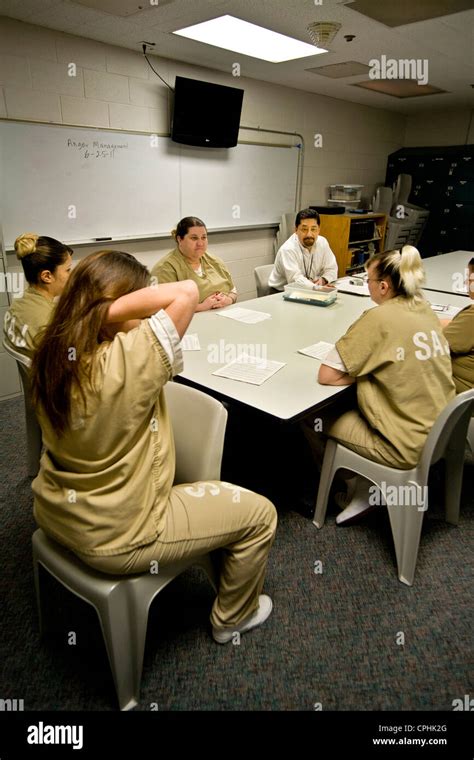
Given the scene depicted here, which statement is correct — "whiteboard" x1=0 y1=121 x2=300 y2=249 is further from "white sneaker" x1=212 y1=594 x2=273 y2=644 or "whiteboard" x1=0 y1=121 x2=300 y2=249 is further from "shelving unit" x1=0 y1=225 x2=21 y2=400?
"white sneaker" x1=212 y1=594 x2=273 y2=644

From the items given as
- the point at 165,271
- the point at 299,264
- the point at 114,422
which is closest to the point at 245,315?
the point at 165,271

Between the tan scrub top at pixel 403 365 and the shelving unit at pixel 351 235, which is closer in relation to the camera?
the tan scrub top at pixel 403 365

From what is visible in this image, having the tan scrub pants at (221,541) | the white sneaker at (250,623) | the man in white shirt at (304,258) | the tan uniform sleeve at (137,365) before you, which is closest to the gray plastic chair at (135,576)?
the tan scrub pants at (221,541)

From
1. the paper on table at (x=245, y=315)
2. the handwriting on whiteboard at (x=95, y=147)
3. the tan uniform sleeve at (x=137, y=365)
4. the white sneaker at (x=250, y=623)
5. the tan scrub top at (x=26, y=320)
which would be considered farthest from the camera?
the handwriting on whiteboard at (x=95, y=147)

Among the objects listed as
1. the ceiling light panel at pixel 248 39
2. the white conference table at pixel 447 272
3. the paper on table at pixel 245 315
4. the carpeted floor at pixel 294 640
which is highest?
the ceiling light panel at pixel 248 39

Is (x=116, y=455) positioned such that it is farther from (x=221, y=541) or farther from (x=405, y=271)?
(x=405, y=271)

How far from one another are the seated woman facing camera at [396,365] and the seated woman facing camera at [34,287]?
4.10 ft

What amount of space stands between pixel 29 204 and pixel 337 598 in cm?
315

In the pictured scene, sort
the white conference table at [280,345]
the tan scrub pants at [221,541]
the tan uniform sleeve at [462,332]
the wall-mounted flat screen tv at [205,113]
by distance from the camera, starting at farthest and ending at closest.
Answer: the wall-mounted flat screen tv at [205,113] < the tan uniform sleeve at [462,332] < the white conference table at [280,345] < the tan scrub pants at [221,541]

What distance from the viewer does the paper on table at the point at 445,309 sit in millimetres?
2861

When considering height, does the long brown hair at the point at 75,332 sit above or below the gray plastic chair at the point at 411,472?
above

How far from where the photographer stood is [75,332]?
1.08 m

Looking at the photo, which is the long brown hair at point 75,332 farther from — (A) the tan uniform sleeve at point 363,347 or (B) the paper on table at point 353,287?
(B) the paper on table at point 353,287
